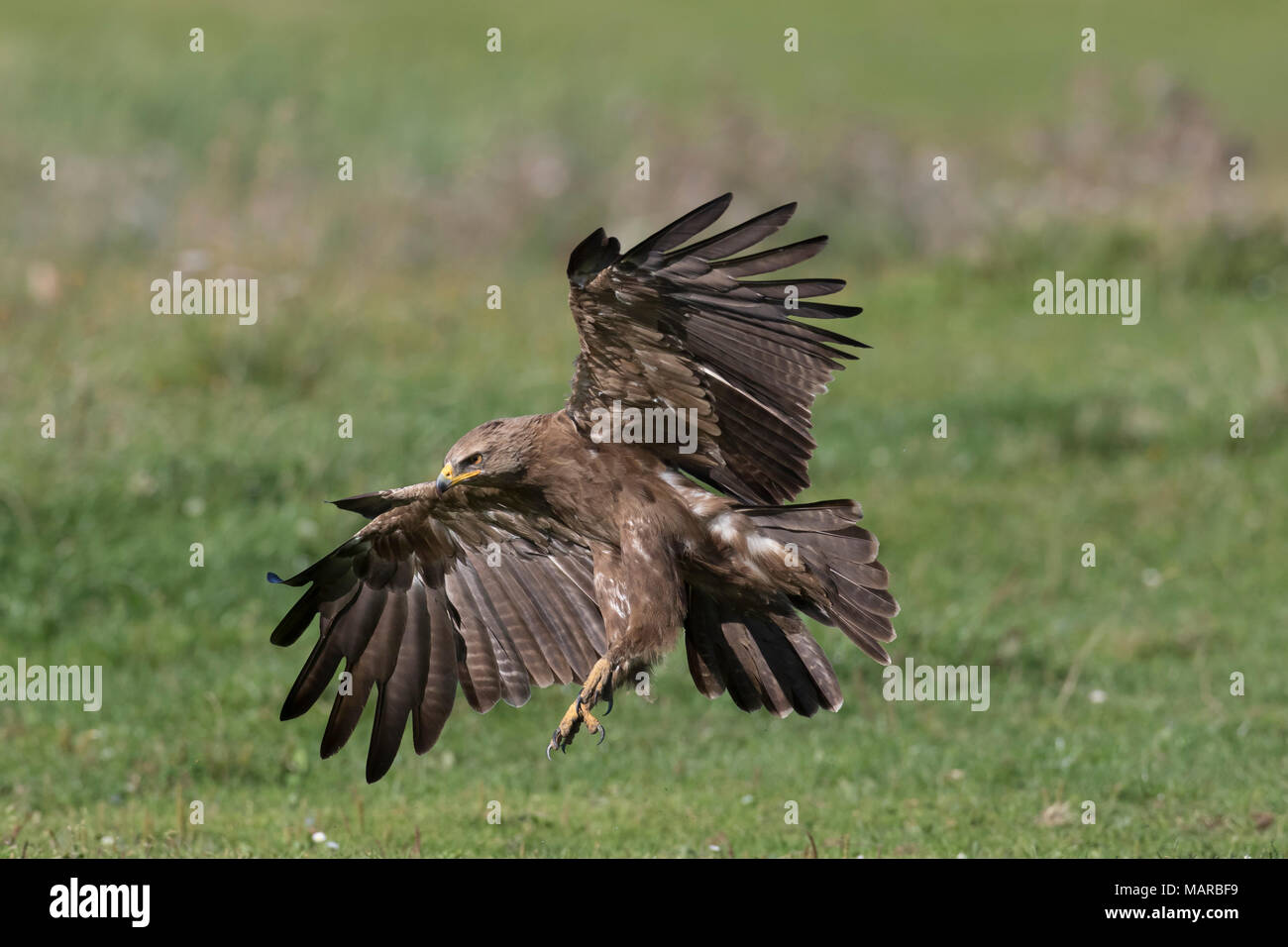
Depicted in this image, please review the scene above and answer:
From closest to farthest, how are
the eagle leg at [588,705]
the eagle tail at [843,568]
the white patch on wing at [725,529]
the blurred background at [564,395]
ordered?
1. the eagle leg at [588,705]
2. the eagle tail at [843,568]
3. the white patch on wing at [725,529]
4. the blurred background at [564,395]

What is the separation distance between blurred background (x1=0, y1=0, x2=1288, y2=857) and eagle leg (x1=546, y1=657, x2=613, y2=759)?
37.4 inches

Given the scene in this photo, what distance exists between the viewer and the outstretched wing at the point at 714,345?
5328mm

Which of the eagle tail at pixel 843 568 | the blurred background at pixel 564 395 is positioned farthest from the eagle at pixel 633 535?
the blurred background at pixel 564 395

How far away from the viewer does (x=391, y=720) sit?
6543 millimetres

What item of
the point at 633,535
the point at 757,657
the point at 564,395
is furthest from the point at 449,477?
the point at 564,395

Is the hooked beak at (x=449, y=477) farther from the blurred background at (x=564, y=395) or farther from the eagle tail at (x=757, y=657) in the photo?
the blurred background at (x=564, y=395)

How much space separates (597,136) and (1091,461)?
8362mm

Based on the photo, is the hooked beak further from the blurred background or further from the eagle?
the blurred background

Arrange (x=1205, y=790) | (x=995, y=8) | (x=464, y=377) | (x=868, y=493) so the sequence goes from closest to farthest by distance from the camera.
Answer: (x=1205, y=790)
(x=868, y=493)
(x=464, y=377)
(x=995, y=8)

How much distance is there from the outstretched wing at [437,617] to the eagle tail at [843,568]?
106 cm

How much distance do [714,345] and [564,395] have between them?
246 inches

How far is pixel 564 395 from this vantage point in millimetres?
11906

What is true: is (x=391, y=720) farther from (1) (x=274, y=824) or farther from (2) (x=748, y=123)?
(2) (x=748, y=123)

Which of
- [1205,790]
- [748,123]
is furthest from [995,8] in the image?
[1205,790]
